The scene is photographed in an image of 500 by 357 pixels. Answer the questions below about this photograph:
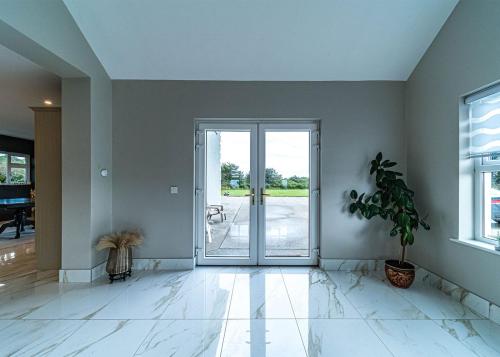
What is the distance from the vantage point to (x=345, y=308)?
2.59m

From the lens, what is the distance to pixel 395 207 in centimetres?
332

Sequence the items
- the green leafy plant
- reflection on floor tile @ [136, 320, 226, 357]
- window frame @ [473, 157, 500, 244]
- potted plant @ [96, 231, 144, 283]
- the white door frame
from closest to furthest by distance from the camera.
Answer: reflection on floor tile @ [136, 320, 226, 357]
window frame @ [473, 157, 500, 244]
the green leafy plant
potted plant @ [96, 231, 144, 283]
the white door frame

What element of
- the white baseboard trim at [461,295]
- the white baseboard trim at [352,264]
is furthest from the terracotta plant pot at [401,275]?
the white baseboard trim at [352,264]

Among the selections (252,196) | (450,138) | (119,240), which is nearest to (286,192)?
(252,196)

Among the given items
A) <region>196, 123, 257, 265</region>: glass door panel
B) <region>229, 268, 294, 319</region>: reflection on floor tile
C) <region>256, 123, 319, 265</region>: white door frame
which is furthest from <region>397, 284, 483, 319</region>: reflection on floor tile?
<region>196, 123, 257, 265</region>: glass door panel

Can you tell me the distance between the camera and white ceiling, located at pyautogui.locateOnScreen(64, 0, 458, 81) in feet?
9.23

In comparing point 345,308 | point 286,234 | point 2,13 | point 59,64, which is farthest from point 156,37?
point 345,308

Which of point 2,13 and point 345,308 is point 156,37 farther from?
point 345,308

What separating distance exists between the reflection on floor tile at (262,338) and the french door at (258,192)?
1.56m

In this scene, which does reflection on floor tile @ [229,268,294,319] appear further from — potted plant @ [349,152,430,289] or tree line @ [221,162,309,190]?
potted plant @ [349,152,430,289]

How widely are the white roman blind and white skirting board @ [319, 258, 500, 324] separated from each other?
145cm

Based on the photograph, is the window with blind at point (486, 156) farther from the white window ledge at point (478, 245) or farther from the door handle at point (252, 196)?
the door handle at point (252, 196)

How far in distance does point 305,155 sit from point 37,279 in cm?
401

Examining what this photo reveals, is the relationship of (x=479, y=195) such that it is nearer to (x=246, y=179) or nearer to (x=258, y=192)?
(x=258, y=192)
